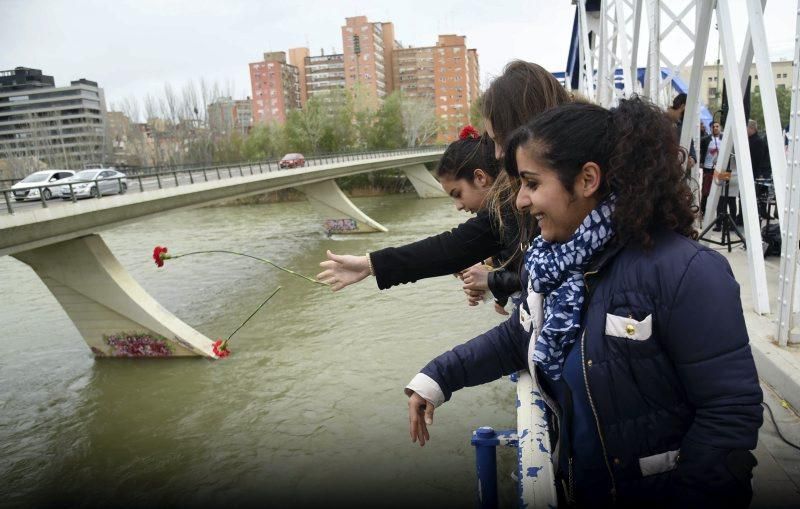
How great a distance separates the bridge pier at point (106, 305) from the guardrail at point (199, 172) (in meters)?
1.02

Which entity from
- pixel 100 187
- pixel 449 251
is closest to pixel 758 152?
pixel 449 251

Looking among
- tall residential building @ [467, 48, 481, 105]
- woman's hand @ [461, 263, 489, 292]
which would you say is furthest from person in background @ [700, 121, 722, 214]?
tall residential building @ [467, 48, 481, 105]

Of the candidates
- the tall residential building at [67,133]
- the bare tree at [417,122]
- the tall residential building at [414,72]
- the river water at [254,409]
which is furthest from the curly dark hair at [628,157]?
the tall residential building at [414,72]

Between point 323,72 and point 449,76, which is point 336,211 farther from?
point 323,72

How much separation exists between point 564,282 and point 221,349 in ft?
30.1

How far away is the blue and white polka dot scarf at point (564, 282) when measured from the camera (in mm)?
1353

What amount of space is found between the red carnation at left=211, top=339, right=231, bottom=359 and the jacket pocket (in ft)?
30.2

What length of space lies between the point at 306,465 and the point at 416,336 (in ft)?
14.0

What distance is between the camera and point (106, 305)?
1020cm

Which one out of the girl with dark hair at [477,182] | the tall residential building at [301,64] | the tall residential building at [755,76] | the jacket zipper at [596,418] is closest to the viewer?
the jacket zipper at [596,418]

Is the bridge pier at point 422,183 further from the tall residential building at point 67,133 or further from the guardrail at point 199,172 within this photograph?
the tall residential building at point 67,133

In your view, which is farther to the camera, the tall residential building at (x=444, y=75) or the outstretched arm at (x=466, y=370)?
the tall residential building at (x=444, y=75)

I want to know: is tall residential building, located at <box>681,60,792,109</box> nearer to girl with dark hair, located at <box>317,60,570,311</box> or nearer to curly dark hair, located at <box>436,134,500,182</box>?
curly dark hair, located at <box>436,134,500,182</box>

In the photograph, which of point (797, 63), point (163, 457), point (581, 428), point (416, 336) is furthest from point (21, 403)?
point (797, 63)
